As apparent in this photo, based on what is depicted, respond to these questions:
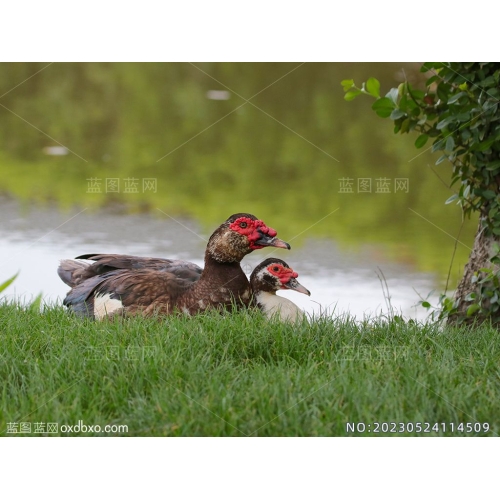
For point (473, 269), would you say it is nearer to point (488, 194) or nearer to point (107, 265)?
point (488, 194)

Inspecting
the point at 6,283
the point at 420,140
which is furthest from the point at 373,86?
the point at 6,283

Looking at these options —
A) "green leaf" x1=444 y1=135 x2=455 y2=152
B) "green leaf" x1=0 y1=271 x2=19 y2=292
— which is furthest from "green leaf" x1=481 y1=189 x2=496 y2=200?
"green leaf" x1=0 y1=271 x2=19 y2=292

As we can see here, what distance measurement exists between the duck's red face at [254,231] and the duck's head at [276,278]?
0.47ft

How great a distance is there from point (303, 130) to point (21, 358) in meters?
1.95

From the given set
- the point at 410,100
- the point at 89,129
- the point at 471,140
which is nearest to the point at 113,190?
the point at 89,129

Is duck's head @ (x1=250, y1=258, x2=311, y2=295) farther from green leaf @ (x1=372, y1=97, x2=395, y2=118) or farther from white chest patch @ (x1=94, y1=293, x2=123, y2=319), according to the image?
green leaf @ (x1=372, y1=97, x2=395, y2=118)

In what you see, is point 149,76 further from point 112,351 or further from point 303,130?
point 112,351

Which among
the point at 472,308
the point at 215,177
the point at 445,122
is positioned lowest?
the point at 472,308

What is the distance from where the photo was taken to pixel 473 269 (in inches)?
173

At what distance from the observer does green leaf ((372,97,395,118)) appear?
13.9ft

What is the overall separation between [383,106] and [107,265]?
179cm

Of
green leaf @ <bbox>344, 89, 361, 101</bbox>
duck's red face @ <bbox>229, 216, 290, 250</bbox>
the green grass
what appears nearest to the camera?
the green grass

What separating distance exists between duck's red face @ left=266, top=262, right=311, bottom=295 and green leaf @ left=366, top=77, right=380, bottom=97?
1.05m

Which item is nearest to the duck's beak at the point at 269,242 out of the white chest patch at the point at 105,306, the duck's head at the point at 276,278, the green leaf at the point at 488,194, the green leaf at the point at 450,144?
the duck's head at the point at 276,278
